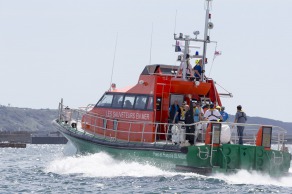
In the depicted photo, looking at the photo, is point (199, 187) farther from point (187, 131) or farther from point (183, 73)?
point (183, 73)

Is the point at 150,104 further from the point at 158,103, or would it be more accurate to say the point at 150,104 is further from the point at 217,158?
the point at 217,158

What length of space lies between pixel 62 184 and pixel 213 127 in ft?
13.4

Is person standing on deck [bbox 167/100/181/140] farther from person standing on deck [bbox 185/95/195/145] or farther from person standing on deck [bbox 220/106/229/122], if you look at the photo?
person standing on deck [bbox 220/106/229/122]

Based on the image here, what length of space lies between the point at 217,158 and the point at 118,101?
168 inches

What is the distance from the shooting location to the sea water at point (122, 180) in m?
21.8

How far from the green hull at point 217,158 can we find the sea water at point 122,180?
18 cm

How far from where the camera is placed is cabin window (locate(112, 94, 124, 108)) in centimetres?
2656

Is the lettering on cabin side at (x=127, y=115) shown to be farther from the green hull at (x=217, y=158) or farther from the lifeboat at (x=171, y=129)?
the green hull at (x=217, y=158)

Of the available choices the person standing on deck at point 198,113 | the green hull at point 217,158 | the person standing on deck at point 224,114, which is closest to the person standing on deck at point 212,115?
the person standing on deck at point 198,113

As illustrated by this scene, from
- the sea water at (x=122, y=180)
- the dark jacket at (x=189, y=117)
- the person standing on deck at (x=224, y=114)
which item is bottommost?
the sea water at (x=122, y=180)

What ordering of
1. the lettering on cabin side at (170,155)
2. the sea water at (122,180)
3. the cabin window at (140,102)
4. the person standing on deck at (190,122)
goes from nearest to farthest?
the sea water at (122,180) → the lettering on cabin side at (170,155) → the person standing on deck at (190,122) → the cabin window at (140,102)

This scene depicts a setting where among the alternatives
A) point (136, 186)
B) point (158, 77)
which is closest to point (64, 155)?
point (158, 77)

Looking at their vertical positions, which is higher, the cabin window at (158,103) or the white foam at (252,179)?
the cabin window at (158,103)

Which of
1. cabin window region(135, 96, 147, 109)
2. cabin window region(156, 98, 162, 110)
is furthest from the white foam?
cabin window region(135, 96, 147, 109)
